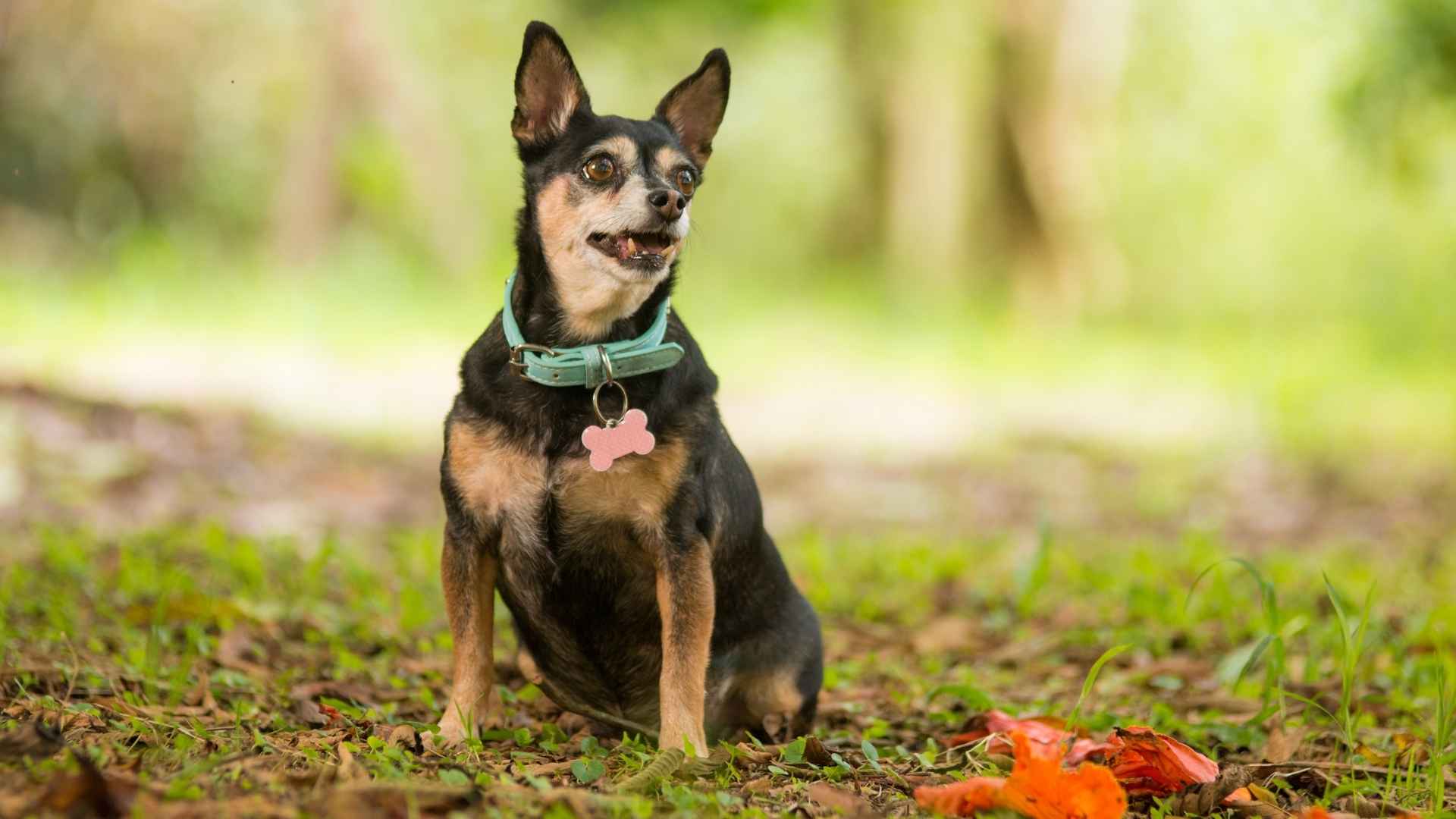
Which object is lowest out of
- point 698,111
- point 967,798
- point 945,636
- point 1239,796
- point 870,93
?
point 945,636

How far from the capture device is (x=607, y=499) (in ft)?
11.8

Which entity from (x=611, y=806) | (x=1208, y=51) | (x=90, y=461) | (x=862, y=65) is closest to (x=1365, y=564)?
(x=611, y=806)

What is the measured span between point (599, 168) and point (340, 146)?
42.5 feet

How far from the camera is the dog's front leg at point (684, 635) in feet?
11.8

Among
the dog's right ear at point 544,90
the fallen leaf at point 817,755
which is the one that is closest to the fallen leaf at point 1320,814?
the fallen leaf at point 817,755

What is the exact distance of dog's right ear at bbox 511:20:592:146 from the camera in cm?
388

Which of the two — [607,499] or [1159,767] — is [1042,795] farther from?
[607,499]

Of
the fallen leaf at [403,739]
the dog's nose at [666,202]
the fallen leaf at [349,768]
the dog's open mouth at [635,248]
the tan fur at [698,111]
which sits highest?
the tan fur at [698,111]

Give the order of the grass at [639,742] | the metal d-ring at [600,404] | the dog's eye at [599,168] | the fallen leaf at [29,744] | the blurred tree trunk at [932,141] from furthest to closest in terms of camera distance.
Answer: the blurred tree trunk at [932,141]
the dog's eye at [599,168]
the metal d-ring at [600,404]
the grass at [639,742]
the fallen leaf at [29,744]

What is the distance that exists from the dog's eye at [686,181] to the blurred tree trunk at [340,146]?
11.8 m

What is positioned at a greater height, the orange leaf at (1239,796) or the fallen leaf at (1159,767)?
the fallen leaf at (1159,767)

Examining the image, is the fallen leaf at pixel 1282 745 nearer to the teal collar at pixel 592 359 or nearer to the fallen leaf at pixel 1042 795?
the fallen leaf at pixel 1042 795

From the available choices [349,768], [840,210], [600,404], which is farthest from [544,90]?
[840,210]

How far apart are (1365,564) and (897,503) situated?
9.27ft
